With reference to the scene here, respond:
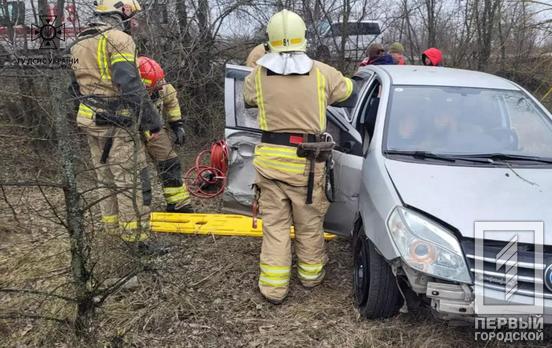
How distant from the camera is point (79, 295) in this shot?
2688mm

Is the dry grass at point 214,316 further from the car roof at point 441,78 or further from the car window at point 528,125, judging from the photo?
the car roof at point 441,78

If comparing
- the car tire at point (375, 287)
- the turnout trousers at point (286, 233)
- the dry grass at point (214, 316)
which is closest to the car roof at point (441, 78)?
the turnout trousers at point (286, 233)

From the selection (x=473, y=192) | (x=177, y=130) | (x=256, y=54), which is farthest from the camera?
(x=177, y=130)

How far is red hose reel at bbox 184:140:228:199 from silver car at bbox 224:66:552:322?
119 cm

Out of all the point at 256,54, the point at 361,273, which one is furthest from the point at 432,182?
the point at 256,54

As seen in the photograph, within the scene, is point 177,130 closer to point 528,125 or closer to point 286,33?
point 286,33

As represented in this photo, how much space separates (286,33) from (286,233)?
4.79 feet

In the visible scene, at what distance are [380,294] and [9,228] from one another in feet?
12.2

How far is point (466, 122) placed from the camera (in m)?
3.57

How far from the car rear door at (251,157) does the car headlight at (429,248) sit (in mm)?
945

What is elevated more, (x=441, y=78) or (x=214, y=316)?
(x=441, y=78)

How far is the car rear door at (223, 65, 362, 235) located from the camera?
12.3 ft

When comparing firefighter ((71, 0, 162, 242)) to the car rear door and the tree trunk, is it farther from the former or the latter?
the tree trunk

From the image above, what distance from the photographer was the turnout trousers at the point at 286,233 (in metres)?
3.63
